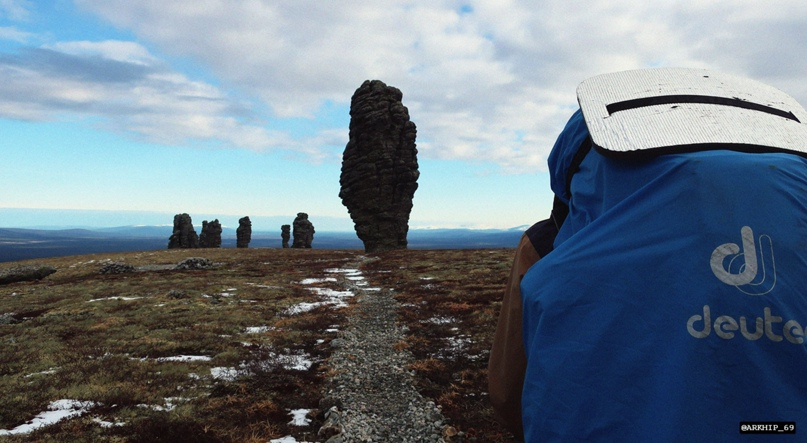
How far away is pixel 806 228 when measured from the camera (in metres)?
1.45

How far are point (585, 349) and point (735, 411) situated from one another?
46cm

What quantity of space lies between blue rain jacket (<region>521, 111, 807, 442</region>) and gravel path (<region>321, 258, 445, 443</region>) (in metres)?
7.03

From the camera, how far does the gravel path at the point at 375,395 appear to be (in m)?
7.84

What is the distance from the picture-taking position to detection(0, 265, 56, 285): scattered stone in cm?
3866

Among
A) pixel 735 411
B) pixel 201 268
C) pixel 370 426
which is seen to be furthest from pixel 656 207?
pixel 201 268

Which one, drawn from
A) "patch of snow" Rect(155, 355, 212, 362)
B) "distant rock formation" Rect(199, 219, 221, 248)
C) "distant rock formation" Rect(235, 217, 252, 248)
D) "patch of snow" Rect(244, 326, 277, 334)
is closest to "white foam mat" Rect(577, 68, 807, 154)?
"patch of snow" Rect(155, 355, 212, 362)

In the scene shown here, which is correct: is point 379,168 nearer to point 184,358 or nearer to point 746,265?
point 184,358

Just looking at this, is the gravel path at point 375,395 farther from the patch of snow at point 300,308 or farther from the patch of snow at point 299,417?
the patch of snow at point 300,308

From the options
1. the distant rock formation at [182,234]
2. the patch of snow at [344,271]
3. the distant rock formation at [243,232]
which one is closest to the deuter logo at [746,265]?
the patch of snow at [344,271]

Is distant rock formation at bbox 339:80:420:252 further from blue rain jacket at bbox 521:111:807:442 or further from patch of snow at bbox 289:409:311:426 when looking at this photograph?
blue rain jacket at bbox 521:111:807:442

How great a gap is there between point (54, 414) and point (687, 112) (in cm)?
1205

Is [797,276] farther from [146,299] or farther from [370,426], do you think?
[146,299]

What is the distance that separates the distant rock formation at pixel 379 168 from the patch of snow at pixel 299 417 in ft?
165

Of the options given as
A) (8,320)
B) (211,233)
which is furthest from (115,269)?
(211,233)
